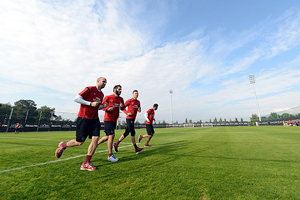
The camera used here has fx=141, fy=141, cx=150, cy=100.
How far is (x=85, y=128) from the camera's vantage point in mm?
3332

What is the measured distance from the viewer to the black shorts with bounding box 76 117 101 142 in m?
3.29

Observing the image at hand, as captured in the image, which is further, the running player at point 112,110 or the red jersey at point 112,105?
the red jersey at point 112,105

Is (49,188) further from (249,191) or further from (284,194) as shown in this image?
(284,194)

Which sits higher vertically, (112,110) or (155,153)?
(112,110)

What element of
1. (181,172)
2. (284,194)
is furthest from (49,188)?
(284,194)

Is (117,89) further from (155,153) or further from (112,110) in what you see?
(155,153)

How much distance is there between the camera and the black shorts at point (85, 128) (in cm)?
329

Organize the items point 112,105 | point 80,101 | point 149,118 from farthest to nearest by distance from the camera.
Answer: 1. point 149,118
2. point 112,105
3. point 80,101

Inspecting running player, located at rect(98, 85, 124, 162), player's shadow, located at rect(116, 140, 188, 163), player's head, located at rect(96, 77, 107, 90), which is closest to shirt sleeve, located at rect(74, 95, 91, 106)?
player's head, located at rect(96, 77, 107, 90)

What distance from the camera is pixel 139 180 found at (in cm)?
235

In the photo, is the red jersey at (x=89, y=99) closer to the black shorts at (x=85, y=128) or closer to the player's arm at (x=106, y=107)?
the black shorts at (x=85, y=128)

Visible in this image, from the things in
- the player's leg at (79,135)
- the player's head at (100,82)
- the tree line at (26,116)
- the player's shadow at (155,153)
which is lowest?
the player's shadow at (155,153)

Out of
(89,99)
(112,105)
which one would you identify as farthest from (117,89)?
(89,99)

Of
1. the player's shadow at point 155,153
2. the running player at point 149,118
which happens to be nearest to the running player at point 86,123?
the player's shadow at point 155,153
